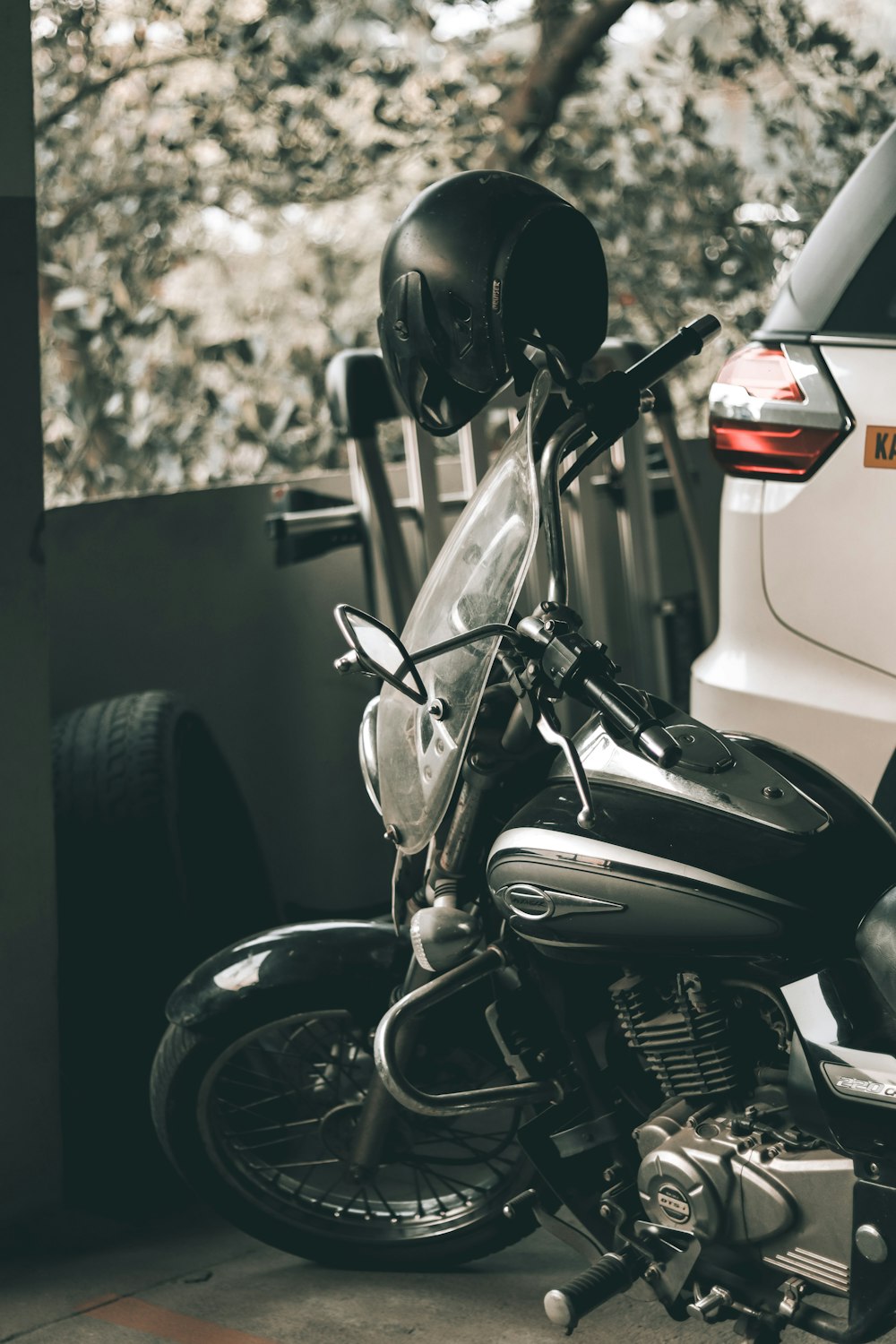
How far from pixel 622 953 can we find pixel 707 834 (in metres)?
0.20

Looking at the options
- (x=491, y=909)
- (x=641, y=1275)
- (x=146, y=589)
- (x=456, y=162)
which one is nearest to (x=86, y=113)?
(x=456, y=162)

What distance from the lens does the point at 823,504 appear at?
102 inches

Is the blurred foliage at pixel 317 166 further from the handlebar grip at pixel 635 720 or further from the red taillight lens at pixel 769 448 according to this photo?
the handlebar grip at pixel 635 720

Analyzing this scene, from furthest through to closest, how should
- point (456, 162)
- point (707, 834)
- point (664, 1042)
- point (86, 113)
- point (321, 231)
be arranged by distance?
point (321, 231), point (456, 162), point (86, 113), point (664, 1042), point (707, 834)

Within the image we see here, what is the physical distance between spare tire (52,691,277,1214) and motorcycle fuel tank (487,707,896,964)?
1.09 metres

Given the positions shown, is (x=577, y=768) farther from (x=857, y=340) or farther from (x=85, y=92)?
(x=85, y=92)

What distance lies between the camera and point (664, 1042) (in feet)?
6.89

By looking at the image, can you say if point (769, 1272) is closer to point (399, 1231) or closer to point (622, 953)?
point (622, 953)

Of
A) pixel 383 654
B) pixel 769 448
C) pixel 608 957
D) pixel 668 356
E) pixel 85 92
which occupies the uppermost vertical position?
pixel 85 92

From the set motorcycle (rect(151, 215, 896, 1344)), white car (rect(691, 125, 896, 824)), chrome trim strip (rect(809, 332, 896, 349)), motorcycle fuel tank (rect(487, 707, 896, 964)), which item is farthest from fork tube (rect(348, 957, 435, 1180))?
chrome trim strip (rect(809, 332, 896, 349))

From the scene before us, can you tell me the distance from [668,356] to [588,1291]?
129 cm

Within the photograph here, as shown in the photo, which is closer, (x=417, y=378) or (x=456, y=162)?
(x=417, y=378)

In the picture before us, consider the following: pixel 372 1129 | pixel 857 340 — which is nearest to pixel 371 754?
pixel 372 1129

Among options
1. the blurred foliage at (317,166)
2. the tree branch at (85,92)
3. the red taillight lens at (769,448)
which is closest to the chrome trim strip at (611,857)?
the red taillight lens at (769,448)
